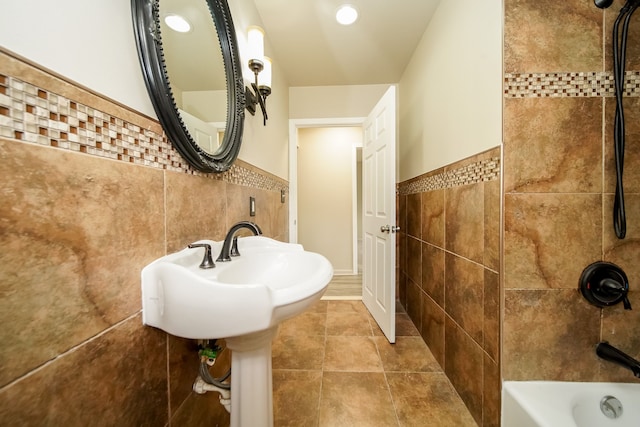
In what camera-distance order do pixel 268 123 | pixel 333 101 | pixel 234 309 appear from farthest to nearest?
1. pixel 333 101
2. pixel 268 123
3. pixel 234 309

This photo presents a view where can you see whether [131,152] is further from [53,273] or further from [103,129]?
[53,273]

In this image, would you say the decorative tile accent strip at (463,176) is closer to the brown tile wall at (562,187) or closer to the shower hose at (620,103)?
the brown tile wall at (562,187)

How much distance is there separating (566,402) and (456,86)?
1.50 metres

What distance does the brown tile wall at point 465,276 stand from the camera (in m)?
0.99

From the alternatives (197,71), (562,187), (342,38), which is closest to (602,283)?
(562,187)

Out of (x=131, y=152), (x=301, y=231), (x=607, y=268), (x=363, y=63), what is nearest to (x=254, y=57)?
(x=131, y=152)

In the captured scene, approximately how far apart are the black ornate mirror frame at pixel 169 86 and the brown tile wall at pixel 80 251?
0.05 metres

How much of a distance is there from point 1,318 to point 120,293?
200mm

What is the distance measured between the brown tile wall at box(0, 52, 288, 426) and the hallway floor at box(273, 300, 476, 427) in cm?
70

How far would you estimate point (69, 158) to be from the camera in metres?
0.43

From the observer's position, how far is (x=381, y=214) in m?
1.87

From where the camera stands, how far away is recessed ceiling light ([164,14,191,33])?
2.32 ft

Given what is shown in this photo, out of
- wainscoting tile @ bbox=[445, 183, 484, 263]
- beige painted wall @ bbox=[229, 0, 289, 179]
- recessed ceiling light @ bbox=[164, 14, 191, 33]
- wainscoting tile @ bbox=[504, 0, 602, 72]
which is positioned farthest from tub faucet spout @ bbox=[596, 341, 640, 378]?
recessed ceiling light @ bbox=[164, 14, 191, 33]

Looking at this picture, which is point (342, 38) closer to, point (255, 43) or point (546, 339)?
point (255, 43)
